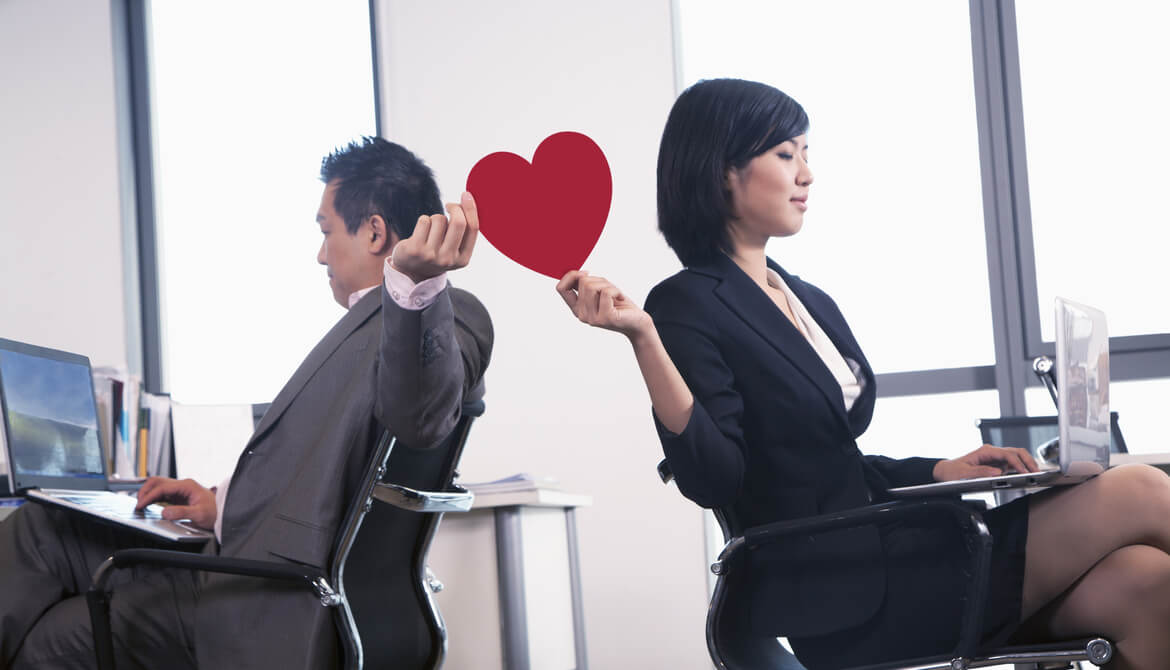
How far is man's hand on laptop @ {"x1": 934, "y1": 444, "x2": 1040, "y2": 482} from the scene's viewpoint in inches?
63.7

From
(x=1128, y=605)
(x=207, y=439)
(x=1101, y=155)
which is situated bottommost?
(x=1128, y=605)

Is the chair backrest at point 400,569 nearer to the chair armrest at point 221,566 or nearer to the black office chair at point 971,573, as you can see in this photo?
the chair armrest at point 221,566

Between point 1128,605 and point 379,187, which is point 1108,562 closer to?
point 1128,605

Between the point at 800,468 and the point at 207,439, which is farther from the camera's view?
the point at 207,439

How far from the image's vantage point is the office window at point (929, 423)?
382 cm

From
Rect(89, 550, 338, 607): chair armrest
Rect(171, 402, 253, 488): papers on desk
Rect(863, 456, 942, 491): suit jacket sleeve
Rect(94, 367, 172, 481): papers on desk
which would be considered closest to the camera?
Rect(89, 550, 338, 607): chair armrest

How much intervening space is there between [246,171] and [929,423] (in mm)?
2853

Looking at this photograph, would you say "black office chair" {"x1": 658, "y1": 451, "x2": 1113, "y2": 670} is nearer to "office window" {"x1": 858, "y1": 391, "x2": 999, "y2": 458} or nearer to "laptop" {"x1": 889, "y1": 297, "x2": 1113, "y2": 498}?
"laptop" {"x1": 889, "y1": 297, "x2": 1113, "y2": 498}

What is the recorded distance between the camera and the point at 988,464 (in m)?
1.67

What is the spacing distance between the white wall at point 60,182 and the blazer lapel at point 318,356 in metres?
2.87

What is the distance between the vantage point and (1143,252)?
3.78 metres

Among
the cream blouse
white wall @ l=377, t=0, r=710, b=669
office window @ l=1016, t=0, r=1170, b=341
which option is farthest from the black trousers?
office window @ l=1016, t=0, r=1170, b=341

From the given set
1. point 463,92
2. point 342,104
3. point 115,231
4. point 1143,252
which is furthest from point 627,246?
point 115,231

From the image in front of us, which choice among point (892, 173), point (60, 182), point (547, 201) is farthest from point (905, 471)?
point (60, 182)
